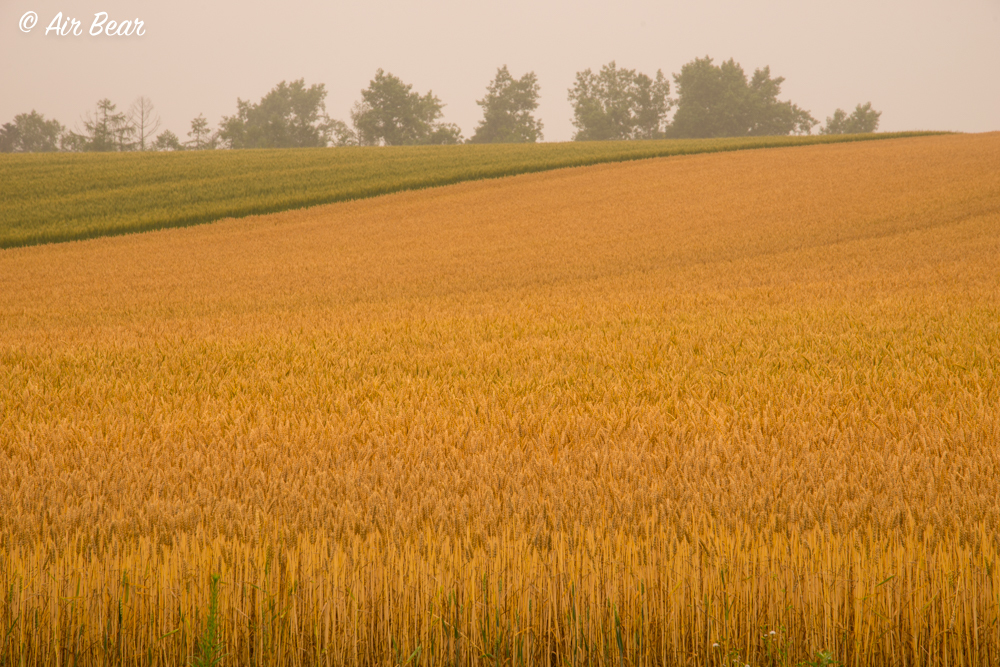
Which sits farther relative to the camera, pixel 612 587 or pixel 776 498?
pixel 776 498

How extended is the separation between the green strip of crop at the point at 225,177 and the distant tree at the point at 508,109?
134 feet

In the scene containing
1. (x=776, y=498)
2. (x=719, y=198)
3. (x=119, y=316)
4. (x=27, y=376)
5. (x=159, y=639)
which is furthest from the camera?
(x=719, y=198)

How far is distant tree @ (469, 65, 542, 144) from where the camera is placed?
3342 inches

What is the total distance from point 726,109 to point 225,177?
6105 cm

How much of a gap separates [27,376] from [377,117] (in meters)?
76.5

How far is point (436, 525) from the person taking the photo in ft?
9.23

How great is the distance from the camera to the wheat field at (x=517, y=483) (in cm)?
216

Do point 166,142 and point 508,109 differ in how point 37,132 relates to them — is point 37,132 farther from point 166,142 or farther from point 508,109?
point 508,109

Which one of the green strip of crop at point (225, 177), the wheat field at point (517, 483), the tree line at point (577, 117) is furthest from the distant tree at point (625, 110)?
the wheat field at point (517, 483)

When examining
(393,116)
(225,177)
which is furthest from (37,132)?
(225,177)

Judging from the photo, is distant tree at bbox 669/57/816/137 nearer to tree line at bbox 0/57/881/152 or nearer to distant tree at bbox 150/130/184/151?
tree line at bbox 0/57/881/152

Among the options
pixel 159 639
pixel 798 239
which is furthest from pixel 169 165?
pixel 159 639

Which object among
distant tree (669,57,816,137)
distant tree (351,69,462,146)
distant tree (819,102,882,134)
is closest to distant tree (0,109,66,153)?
distant tree (351,69,462,146)

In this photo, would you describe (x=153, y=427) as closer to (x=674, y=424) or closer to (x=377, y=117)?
(x=674, y=424)
